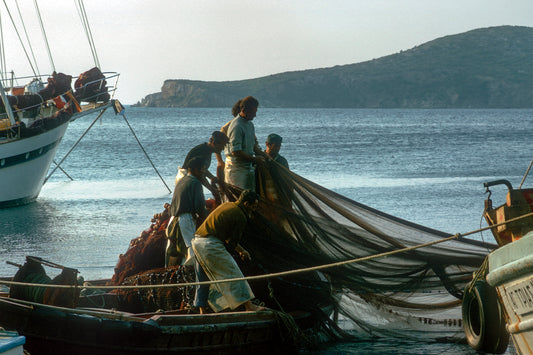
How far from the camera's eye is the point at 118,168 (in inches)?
1428

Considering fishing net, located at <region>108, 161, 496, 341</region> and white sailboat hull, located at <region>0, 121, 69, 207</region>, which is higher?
white sailboat hull, located at <region>0, 121, 69, 207</region>

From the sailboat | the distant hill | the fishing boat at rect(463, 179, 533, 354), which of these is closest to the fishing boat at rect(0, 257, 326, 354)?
the fishing boat at rect(463, 179, 533, 354)

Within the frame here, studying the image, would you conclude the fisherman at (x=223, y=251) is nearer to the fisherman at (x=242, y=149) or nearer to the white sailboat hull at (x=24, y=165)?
the fisherman at (x=242, y=149)

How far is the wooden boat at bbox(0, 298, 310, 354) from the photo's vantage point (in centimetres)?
603

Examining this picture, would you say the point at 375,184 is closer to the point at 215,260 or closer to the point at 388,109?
the point at 215,260

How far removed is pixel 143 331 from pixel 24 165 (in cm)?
1482

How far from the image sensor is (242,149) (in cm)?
803

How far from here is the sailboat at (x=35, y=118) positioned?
19.0 m

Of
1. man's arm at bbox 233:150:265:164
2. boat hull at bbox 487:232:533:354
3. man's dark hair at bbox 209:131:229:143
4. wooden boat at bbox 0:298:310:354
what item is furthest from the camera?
man's arm at bbox 233:150:265:164

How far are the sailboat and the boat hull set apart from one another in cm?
1504

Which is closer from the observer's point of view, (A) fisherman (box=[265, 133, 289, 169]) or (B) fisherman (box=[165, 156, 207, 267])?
(B) fisherman (box=[165, 156, 207, 267])

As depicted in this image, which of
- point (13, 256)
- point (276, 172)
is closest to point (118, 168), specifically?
point (13, 256)

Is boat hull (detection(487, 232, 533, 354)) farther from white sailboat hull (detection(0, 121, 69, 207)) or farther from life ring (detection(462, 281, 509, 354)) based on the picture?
white sailboat hull (detection(0, 121, 69, 207))

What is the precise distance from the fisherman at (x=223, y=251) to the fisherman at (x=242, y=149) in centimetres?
130
